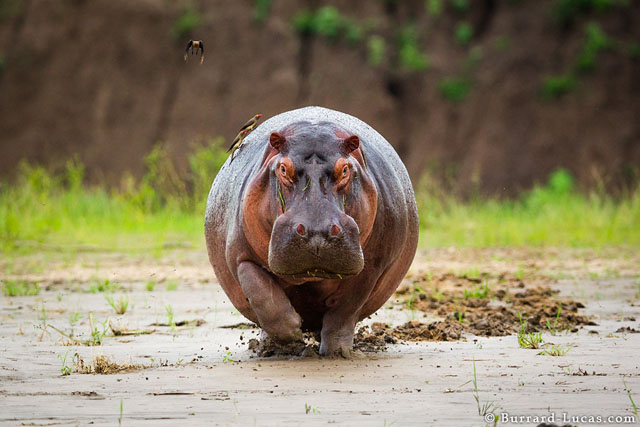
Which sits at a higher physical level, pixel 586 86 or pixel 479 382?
pixel 586 86

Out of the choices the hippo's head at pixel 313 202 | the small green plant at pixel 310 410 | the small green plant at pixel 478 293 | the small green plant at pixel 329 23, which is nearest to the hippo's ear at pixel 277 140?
the hippo's head at pixel 313 202

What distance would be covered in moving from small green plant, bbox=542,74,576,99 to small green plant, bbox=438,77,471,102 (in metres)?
1.58

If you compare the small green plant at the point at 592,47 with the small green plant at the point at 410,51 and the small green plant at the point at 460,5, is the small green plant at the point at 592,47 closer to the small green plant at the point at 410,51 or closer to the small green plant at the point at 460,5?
the small green plant at the point at 460,5

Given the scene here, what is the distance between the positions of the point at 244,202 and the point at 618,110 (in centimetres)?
1446

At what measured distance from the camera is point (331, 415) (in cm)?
326

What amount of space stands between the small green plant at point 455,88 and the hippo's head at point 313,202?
46.3 feet

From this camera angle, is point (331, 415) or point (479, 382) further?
point (479, 382)

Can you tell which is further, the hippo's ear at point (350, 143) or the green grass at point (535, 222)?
the green grass at point (535, 222)

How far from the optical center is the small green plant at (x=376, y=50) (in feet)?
59.3

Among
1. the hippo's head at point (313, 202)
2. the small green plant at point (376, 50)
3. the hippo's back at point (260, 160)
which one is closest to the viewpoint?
the hippo's head at point (313, 202)

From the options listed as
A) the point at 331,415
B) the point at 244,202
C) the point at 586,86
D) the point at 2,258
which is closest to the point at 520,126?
the point at 586,86

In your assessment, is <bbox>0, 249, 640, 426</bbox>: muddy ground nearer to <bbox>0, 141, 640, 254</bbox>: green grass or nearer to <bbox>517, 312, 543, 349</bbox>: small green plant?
<bbox>517, 312, 543, 349</bbox>: small green plant

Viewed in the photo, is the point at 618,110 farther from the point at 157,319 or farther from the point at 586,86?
the point at 157,319

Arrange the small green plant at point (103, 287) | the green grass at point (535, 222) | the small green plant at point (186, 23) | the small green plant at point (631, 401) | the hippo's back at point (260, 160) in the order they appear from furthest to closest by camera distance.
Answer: the small green plant at point (186, 23)
the green grass at point (535, 222)
the small green plant at point (103, 287)
the hippo's back at point (260, 160)
the small green plant at point (631, 401)
